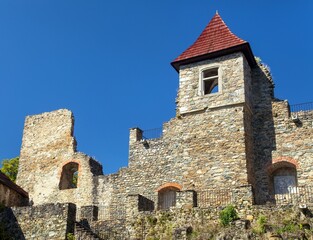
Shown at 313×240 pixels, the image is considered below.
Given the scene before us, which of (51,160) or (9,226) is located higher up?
(51,160)

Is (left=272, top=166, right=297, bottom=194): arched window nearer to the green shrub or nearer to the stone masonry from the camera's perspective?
the stone masonry

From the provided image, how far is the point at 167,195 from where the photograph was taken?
26.6 m

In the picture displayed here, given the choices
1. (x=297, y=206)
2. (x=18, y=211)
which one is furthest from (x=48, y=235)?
(x=297, y=206)

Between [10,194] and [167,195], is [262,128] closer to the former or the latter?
[167,195]

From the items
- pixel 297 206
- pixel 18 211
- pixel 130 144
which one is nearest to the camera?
pixel 297 206

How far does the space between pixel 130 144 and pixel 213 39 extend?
7.76 meters

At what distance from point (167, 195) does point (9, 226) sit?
8496 millimetres

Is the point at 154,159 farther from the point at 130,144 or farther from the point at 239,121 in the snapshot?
the point at 239,121

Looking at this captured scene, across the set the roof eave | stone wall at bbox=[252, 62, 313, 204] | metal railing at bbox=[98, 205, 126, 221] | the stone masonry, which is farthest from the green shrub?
the roof eave

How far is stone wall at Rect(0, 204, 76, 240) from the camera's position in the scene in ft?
71.8

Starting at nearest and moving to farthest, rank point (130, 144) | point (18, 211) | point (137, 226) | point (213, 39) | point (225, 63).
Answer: point (137, 226), point (18, 211), point (225, 63), point (213, 39), point (130, 144)

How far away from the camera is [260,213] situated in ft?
63.3

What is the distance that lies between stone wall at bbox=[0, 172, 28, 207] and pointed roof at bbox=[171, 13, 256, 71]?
1096 centimetres

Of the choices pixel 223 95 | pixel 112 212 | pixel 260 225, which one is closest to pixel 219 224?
pixel 260 225
